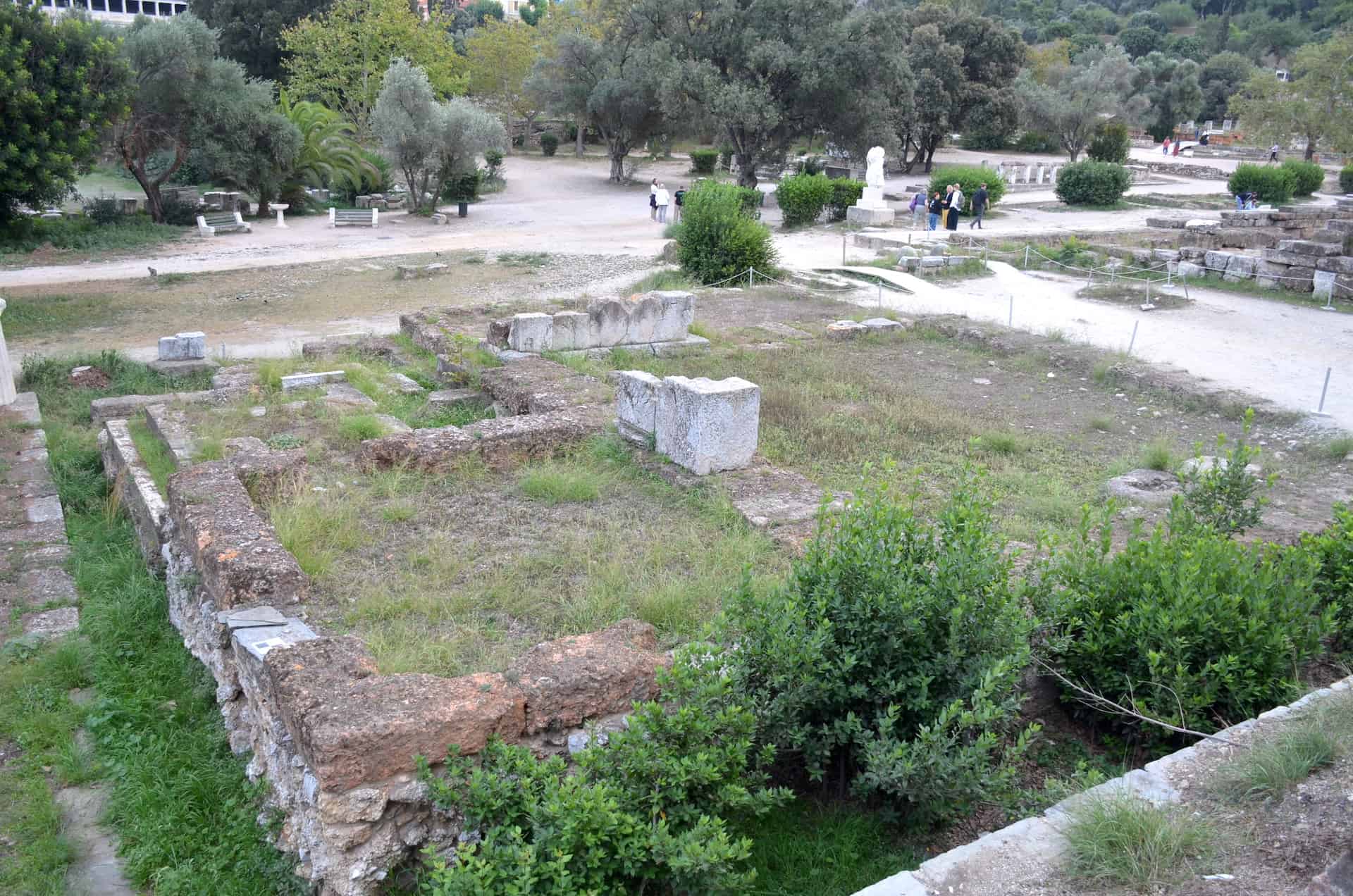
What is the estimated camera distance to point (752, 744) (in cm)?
415

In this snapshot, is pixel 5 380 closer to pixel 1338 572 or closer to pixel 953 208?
pixel 1338 572

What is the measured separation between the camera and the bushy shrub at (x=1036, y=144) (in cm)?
4706

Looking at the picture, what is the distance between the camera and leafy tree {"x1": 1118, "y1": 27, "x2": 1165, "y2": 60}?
229 ft

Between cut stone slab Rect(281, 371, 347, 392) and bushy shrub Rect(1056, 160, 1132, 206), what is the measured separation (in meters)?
26.1

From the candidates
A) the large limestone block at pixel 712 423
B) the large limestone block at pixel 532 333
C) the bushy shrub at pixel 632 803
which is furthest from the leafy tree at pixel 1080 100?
the bushy shrub at pixel 632 803

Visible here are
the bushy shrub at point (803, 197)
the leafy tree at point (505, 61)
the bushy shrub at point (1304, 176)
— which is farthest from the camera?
the leafy tree at point (505, 61)

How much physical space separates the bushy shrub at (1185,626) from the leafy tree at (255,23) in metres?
38.8

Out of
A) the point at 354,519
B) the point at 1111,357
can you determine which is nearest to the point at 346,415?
the point at 354,519

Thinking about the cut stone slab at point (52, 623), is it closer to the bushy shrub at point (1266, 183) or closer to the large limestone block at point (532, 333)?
the large limestone block at point (532, 333)

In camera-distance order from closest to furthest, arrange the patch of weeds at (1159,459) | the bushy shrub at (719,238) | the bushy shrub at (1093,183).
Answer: the patch of weeds at (1159,459) < the bushy shrub at (719,238) < the bushy shrub at (1093,183)

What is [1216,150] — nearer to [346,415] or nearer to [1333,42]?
[1333,42]

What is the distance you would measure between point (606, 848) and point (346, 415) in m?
6.88

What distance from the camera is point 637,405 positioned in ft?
28.4

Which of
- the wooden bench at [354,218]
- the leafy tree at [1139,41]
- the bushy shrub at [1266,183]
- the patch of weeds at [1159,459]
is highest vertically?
the leafy tree at [1139,41]
